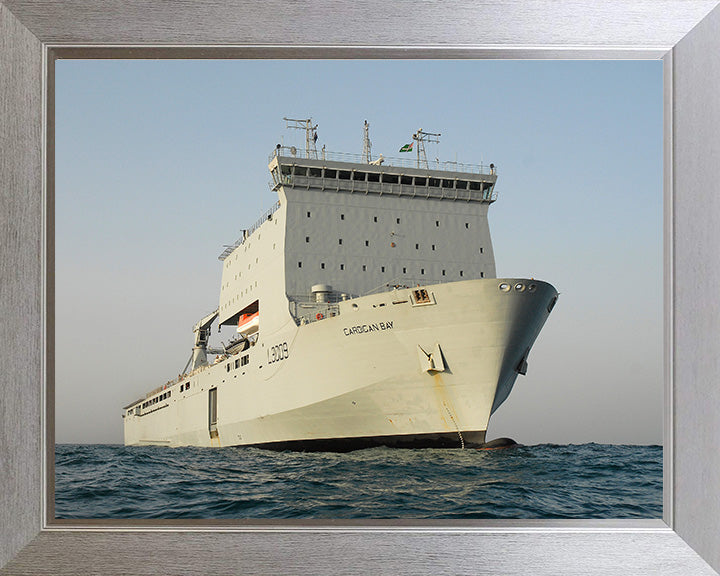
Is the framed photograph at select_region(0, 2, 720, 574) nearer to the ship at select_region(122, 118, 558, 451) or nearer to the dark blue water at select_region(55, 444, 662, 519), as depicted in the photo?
the dark blue water at select_region(55, 444, 662, 519)

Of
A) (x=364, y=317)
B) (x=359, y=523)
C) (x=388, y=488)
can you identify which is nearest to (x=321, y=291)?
(x=364, y=317)

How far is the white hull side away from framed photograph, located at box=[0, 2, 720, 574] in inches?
262

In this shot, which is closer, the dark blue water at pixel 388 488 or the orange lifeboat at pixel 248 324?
the dark blue water at pixel 388 488

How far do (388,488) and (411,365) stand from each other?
3.48 m

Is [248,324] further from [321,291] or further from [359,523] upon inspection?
[359,523]

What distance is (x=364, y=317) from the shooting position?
1111cm

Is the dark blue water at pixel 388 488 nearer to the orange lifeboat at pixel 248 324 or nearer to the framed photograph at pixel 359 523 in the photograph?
the framed photograph at pixel 359 523

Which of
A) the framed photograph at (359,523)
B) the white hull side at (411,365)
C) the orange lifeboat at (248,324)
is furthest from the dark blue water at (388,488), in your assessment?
the orange lifeboat at (248,324)

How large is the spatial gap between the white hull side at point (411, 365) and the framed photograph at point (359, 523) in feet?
21.8

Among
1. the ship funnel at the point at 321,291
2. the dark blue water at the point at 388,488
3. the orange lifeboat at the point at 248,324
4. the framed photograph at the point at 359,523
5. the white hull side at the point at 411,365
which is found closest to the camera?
the framed photograph at the point at 359,523

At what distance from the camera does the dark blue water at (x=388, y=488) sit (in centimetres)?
525

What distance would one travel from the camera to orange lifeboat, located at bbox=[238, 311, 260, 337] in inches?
599

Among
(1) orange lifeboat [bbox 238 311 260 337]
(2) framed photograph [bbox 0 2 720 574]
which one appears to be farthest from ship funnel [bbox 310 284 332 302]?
(2) framed photograph [bbox 0 2 720 574]

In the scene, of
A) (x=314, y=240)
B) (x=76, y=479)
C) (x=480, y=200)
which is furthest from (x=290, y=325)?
(x=76, y=479)
